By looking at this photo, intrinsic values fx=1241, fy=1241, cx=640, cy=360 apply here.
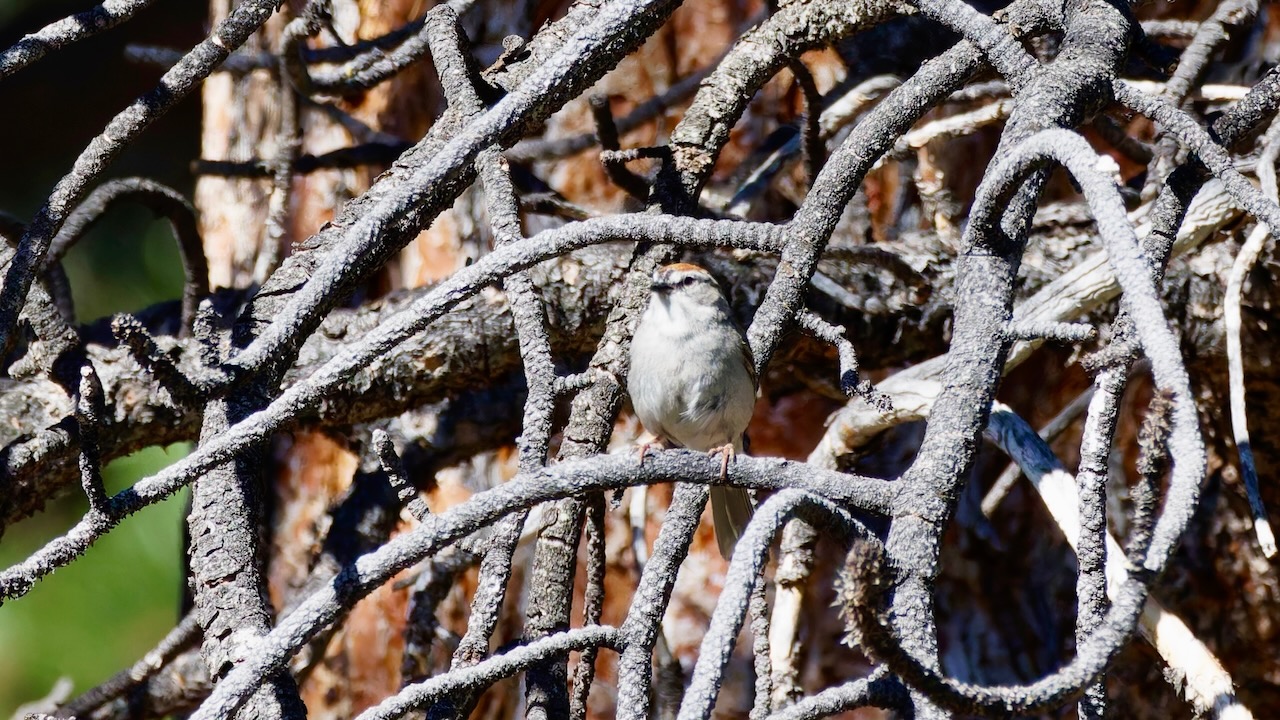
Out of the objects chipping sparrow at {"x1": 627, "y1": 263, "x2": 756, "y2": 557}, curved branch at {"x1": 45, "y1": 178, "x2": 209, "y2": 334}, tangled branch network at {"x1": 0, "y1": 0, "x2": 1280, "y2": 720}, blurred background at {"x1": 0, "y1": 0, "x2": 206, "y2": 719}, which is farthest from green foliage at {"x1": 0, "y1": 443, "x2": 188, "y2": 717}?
chipping sparrow at {"x1": 627, "y1": 263, "x2": 756, "y2": 557}

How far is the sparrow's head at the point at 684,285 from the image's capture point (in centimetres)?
302

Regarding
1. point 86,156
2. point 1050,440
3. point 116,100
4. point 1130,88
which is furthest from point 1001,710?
point 116,100

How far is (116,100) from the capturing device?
528cm

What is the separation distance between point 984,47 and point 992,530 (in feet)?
6.14

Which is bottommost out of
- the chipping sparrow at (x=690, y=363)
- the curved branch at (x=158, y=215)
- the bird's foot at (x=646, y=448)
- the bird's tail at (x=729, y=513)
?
the bird's foot at (x=646, y=448)

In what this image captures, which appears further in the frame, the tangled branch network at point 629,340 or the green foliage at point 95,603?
the green foliage at point 95,603

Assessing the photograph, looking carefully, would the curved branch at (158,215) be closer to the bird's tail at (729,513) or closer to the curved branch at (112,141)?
the curved branch at (112,141)

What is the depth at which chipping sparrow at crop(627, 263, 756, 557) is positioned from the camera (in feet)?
10.1

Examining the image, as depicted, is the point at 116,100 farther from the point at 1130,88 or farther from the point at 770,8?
the point at 1130,88

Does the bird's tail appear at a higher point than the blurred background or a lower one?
lower

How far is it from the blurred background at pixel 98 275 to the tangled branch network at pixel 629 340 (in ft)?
1.77

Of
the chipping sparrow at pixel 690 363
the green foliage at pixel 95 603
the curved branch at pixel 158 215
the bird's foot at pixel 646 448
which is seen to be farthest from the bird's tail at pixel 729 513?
the green foliage at pixel 95 603

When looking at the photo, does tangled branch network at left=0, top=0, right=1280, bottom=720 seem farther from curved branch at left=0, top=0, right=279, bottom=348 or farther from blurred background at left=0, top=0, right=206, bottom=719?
blurred background at left=0, top=0, right=206, bottom=719

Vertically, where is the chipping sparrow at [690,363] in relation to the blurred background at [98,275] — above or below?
below
